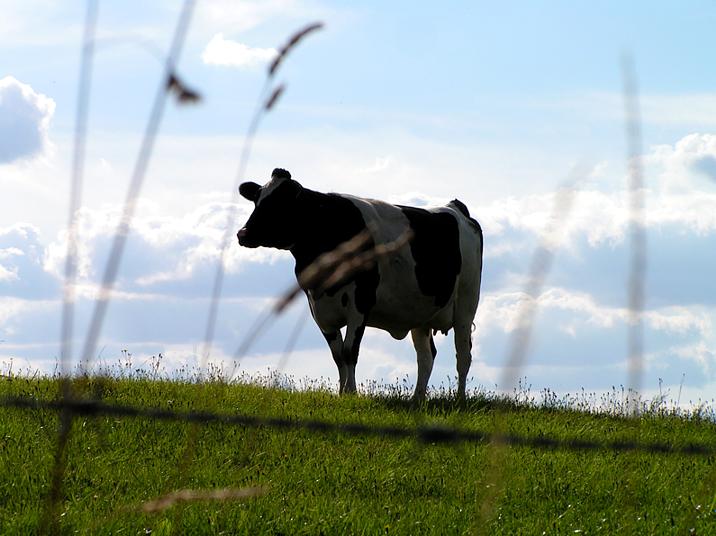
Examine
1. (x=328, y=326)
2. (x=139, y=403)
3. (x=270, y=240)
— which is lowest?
(x=139, y=403)

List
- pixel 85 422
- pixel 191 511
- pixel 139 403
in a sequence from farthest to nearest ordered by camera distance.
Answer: pixel 139 403 < pixel 85 422 < pixel 191 511

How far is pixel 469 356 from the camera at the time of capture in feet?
46.4

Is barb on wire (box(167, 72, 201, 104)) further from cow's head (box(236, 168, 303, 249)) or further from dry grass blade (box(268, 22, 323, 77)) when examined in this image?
cow's head (box(236, 168, 303, 249))

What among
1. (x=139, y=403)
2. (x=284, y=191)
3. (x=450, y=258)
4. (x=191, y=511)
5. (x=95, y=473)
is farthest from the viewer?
(x=450, y=258)

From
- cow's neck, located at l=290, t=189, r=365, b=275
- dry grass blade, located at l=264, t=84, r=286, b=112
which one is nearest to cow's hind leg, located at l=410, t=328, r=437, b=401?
cow's neck, located at l=290, t=189, r=365, b=275

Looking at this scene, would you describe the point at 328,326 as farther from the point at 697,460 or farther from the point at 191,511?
the point at 191,511

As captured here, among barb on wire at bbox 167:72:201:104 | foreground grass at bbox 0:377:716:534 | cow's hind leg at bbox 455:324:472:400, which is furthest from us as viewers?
cow's hind leg at bbox 455:324:472:400

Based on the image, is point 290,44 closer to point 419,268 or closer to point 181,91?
point 181,91

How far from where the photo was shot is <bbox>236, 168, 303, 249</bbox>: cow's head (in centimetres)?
1223

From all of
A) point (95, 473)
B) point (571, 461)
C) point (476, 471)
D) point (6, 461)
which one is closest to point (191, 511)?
point (95, 473)

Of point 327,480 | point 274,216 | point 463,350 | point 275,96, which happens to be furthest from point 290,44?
point 463,350

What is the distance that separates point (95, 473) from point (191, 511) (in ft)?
5.10

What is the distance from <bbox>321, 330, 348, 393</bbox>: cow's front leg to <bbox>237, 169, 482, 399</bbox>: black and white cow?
1cm

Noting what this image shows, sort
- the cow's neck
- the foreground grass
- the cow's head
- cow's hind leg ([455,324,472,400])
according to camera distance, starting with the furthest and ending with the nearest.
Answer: cow's hind leg ([455,324,472,400]), the cow's neck, the cow's head, the foreground grass
